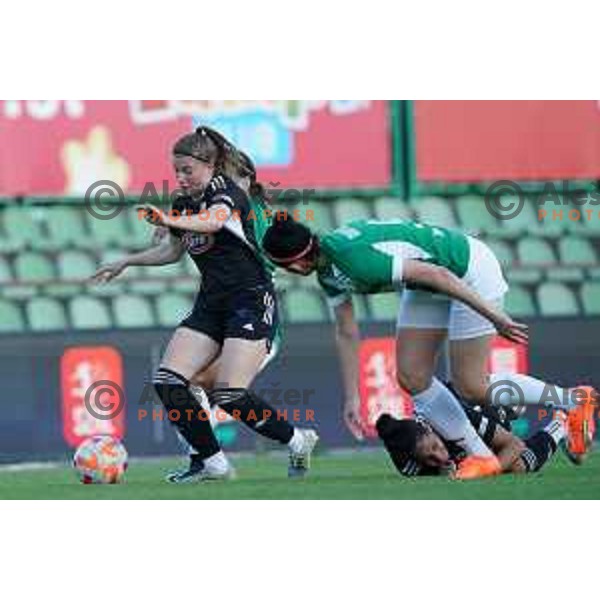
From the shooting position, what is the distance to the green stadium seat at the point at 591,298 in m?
14.5

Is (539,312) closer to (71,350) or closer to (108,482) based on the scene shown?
(71,350)

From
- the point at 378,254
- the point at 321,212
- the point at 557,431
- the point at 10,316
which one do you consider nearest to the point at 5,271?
the point at 10,316

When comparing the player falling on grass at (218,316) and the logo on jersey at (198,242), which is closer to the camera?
the player falling on grass at (218,316)

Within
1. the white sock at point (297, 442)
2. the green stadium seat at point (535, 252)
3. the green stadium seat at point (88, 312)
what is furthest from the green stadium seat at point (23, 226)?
the white sock at point (297, 442)

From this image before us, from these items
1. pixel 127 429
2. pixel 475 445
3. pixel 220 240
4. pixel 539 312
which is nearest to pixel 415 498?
pixel 475 445

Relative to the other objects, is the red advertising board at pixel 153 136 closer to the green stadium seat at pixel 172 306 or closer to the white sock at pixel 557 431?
the green stadium seat at pixel 172 306

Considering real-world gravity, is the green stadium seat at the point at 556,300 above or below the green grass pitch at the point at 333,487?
above

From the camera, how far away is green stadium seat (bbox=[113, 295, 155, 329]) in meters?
14.3

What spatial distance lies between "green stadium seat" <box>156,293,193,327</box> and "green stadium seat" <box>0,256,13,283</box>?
113 cm

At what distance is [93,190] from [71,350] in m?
1.43

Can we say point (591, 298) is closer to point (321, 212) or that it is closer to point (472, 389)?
point (321, 212)

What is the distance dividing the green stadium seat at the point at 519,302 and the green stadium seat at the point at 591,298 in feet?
1.33

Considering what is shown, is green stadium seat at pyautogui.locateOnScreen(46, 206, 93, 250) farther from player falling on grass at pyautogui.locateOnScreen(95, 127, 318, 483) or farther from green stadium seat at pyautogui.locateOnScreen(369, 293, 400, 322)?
player falling on grass at pyautogui.locateOnScreen(95, 127, 318, 483)

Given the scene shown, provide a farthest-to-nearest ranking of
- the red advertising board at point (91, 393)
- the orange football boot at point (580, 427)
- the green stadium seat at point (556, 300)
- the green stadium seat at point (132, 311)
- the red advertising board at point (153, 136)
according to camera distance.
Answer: the green stadium seat at point (556, 300) → the green stadium seat at point (132, 311) → the red advertising board at point (153, 136) → the red advertising board at point (91, 393) → the orange football boot at point (580, 427)
